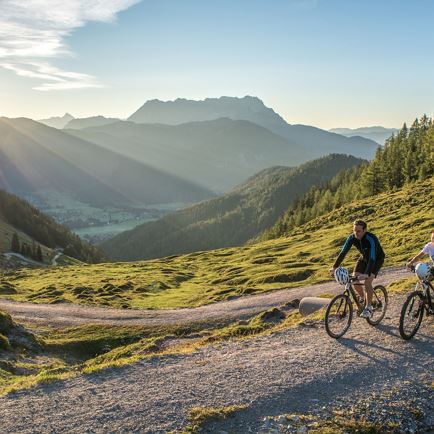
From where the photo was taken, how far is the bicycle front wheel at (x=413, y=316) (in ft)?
52.7

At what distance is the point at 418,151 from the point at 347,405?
110922 mm

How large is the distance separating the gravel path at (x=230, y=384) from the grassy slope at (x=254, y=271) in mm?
30403

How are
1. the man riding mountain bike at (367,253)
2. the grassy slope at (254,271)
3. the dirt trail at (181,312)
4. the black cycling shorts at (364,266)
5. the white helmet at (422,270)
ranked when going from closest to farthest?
the white helmet at (422,270) < the man riding mountain bike at (367,253) < the black cycling shorts at (364,266) < the dirt trail at (181,312) < the grassy slope at (254,271)

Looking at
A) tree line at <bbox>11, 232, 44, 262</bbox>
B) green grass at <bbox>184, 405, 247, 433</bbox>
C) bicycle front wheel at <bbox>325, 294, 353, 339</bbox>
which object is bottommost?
Result: tree line at <bbox>11, 232, 44, 262</bbox>

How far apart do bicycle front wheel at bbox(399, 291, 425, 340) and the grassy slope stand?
95.3 ft

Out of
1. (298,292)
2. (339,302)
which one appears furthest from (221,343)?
(298,292)

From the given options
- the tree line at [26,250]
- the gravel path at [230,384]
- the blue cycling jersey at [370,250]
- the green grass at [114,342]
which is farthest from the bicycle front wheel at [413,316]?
the tree line at [26,250]

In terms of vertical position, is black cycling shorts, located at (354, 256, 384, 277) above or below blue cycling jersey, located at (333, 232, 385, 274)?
below

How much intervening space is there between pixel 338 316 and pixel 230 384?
6017 mm

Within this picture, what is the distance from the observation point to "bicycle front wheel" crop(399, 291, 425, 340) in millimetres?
16078

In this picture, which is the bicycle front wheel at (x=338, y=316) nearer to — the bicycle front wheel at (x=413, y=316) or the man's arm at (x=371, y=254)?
the man's arm at (x=371, y=254)

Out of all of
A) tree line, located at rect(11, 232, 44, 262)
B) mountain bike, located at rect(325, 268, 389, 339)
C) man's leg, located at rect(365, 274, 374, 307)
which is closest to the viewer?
man's leg, located at rect(365, 274, 374, 307)

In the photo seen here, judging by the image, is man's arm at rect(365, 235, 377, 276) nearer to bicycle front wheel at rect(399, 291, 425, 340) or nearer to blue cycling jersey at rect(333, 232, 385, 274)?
blue cycling jersey at rect(333, 232, 385, 274)

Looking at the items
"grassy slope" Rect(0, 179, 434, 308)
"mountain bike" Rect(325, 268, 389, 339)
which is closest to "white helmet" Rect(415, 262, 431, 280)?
"mountain bike" Rect(325, 268, 389, 339)
